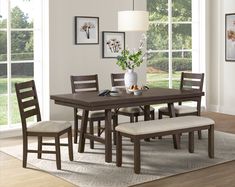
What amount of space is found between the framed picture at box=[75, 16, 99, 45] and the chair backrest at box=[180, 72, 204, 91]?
1572 millimetres

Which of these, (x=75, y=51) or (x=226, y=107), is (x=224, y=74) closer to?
(x=226, y=107)

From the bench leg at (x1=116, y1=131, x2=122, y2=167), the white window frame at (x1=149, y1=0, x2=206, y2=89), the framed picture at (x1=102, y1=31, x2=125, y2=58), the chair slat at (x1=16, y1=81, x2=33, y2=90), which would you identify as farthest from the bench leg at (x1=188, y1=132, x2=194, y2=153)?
the white window frame at (x1=149, y1=0, x2=206, y2=89)

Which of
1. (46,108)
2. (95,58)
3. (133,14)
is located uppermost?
(133,14)

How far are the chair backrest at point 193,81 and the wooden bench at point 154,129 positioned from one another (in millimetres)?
1299

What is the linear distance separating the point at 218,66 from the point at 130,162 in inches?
167

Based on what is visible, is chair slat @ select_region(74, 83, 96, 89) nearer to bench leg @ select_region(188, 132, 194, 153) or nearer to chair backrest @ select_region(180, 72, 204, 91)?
chair backrest @ select_region(180, 72, 204, 91)

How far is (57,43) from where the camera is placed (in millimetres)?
7031

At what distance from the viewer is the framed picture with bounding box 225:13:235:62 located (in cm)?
850

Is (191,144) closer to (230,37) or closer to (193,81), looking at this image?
(193,81)

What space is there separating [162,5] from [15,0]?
2.84 metres

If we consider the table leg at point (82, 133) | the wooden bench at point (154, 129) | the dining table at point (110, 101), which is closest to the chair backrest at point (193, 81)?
the dining table at point (110, 101)

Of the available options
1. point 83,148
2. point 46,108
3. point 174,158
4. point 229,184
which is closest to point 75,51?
point 46,108

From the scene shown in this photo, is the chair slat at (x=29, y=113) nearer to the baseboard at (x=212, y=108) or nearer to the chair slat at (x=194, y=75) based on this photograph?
the chair slat at (x=194, y=75)

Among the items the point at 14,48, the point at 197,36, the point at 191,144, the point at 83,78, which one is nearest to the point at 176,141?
the point at 191,144
